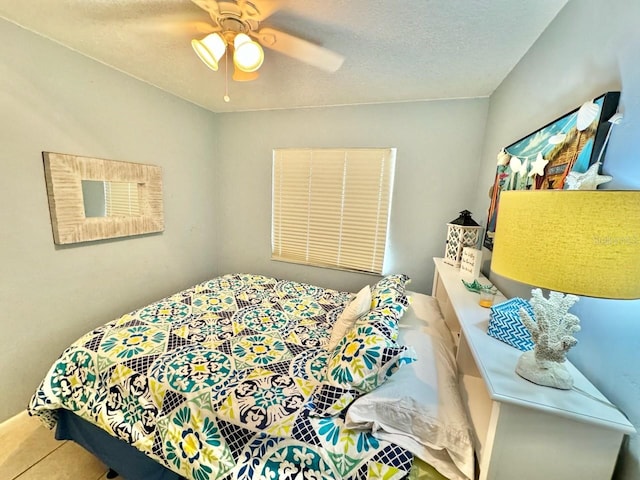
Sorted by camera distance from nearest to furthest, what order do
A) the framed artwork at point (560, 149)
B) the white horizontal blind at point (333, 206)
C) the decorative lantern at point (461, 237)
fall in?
1. the framed artwork at point (560, 149)
2. the decorative lantern at point (461, 237)
3. the white horizontal blind at point (333, 206)

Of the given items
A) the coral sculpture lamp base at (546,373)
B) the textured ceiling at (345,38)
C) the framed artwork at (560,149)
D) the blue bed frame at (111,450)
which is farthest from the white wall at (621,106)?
the blue bed frame at (111,450)

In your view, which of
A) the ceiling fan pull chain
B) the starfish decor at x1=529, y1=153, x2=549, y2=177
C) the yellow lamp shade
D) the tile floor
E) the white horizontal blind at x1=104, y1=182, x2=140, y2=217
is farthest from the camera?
the white horizontal blind at x1=104, y1=182, x2=140, y2=217

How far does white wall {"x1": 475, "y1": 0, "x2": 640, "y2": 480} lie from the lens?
700 millimetres

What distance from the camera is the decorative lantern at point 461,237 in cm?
178

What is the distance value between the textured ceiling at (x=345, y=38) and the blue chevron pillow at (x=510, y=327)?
1355 millimetres

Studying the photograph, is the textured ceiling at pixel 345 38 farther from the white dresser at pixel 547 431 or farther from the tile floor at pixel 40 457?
the tile floor at pixel 40 457

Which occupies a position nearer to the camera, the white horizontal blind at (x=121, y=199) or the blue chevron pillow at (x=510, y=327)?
the blue chevron pillow at (x=510, y=327)

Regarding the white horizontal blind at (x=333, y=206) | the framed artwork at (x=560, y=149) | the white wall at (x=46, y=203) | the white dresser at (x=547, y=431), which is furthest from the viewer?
the white horizontal blind at (x=333, y=206)

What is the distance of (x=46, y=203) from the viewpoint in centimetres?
168

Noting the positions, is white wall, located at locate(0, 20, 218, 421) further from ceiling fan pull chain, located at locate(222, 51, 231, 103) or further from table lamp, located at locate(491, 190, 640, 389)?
table lamp, located at locate(491, 190, 640, 389)

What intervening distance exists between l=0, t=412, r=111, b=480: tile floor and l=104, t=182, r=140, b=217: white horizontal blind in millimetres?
1496

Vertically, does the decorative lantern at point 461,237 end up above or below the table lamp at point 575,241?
below

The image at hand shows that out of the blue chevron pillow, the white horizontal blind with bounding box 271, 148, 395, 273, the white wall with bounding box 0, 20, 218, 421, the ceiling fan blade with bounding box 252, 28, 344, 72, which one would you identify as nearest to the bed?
the blue chevron pillow

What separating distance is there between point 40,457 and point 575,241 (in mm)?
2673
